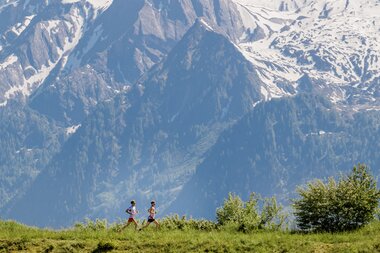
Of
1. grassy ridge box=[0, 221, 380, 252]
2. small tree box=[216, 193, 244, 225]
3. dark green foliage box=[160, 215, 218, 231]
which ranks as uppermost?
small tree box=[216, 193, 244, 225]

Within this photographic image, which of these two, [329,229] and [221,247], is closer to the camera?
[221,247]

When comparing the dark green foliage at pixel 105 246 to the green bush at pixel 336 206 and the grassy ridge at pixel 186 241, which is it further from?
the green bush at pixel 336 206

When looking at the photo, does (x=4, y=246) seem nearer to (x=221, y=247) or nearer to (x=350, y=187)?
(x=221, y=247)

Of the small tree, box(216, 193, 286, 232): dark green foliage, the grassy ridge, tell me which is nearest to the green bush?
the grassy ridge

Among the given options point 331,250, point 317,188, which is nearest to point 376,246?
point 331,250

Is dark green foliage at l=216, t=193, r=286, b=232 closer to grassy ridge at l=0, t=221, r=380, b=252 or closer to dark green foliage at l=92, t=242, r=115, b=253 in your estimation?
grassy ridge at l=0, t=221, r=380, b=252

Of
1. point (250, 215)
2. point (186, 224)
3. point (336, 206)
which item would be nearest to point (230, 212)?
point (250, 215)

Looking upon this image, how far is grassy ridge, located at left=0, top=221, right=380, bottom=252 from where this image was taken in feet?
149

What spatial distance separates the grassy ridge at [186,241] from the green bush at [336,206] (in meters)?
1.42

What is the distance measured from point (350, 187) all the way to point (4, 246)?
948 inches

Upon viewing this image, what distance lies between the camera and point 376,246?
4319cm

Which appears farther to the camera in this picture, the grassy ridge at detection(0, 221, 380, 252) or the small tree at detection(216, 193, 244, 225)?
the small tree at detection(216, 193, 244, 225)

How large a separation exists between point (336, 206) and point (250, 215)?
28.6 ft

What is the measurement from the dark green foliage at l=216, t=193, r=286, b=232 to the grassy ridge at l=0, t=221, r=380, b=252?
3.72m
